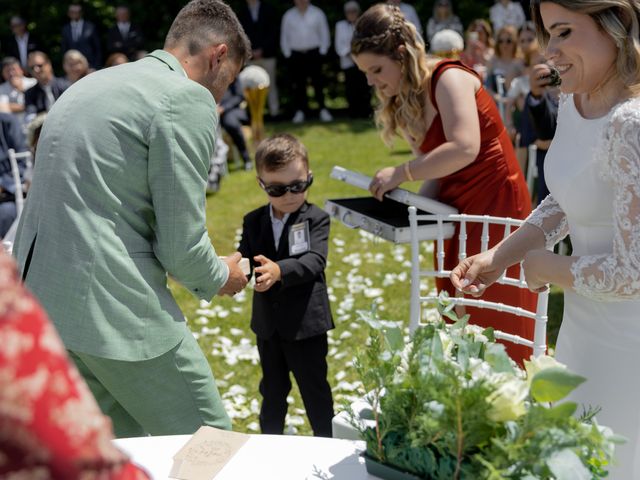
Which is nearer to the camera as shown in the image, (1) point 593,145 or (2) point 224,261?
(1) point 593,145

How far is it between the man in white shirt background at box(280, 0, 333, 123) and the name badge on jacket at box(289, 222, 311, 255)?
37.8 feet

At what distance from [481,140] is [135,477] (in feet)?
9.13

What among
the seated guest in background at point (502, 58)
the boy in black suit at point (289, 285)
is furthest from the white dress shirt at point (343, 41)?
the boy in black suit at point (289, 285)

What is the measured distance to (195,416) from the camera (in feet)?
8.75

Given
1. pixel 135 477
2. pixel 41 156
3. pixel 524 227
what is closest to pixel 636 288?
pixel 524 227

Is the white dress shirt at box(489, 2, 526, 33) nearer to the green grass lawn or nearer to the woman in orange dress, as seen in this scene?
the green grass lawn

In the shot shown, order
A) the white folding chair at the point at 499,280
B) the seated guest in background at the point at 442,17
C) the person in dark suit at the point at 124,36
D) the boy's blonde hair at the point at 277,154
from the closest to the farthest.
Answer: the white folding chair at the point at 499,280
the boy's blonde hair at the point at 277,154
the seated guest in background at the point at 442,17
the person in dark suit at the point at 124,36

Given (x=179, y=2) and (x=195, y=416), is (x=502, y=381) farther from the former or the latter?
(x=179, y=2)

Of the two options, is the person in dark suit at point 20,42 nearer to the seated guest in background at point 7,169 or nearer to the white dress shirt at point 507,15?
the white dress shirt at point 507,15

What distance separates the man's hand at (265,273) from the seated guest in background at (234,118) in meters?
8.02

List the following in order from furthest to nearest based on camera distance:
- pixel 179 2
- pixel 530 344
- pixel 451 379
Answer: pixel 179 2 → pixel 530 344 → pixel 451 379

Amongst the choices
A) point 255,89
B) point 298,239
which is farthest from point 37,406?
point 255,89

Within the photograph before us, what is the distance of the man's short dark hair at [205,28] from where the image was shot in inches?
105

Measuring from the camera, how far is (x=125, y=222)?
8.11 feet
